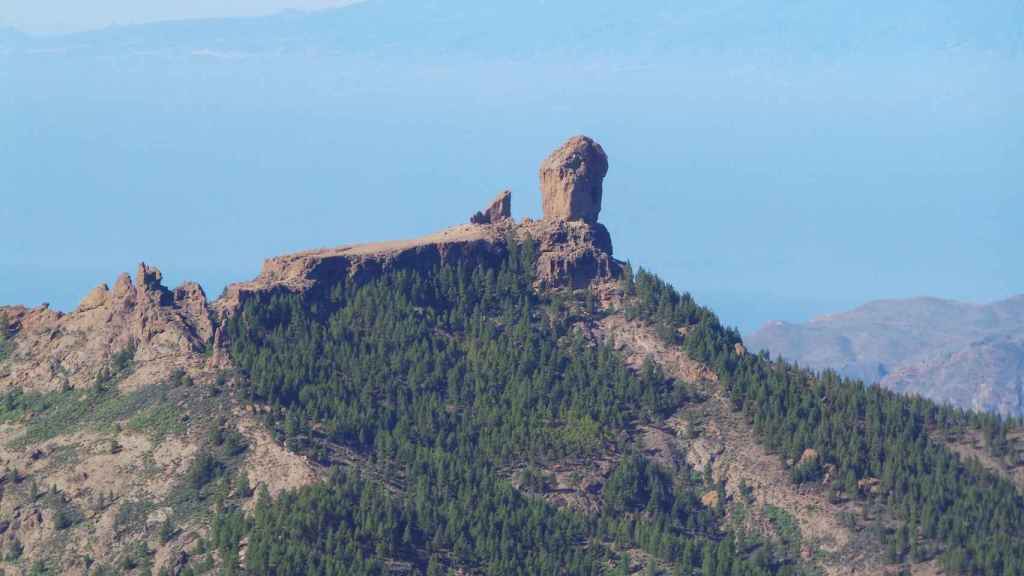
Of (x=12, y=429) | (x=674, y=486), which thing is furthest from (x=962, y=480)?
(x=12, y=429)

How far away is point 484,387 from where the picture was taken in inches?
6570

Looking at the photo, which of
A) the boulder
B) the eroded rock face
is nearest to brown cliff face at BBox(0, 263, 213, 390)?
the boulder

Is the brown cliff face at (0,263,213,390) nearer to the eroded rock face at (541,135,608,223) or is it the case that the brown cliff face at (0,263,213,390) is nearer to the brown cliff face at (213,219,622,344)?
the brown cliff face at (213,219,622,344)

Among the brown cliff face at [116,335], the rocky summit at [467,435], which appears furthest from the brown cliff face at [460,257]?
the brown cliff face at [116,335]

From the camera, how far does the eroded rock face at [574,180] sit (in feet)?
590

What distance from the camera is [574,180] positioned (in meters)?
179

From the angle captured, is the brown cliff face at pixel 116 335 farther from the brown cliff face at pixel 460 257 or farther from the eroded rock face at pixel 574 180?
the eroded rock face at pixel 574 180

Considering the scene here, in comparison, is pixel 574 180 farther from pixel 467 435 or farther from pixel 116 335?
pixel 116 335

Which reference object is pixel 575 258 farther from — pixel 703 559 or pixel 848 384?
pixel 703 559

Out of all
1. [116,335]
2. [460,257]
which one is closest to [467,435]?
[460,257]

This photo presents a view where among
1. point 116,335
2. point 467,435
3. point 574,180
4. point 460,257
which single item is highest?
point 574,180

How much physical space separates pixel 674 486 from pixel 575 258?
23.1 meters

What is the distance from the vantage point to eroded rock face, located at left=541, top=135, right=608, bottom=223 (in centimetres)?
17975

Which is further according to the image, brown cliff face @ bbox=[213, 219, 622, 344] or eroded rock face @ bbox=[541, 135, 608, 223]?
eroded rock face @ bbox=[541, 135, 608, 223]
